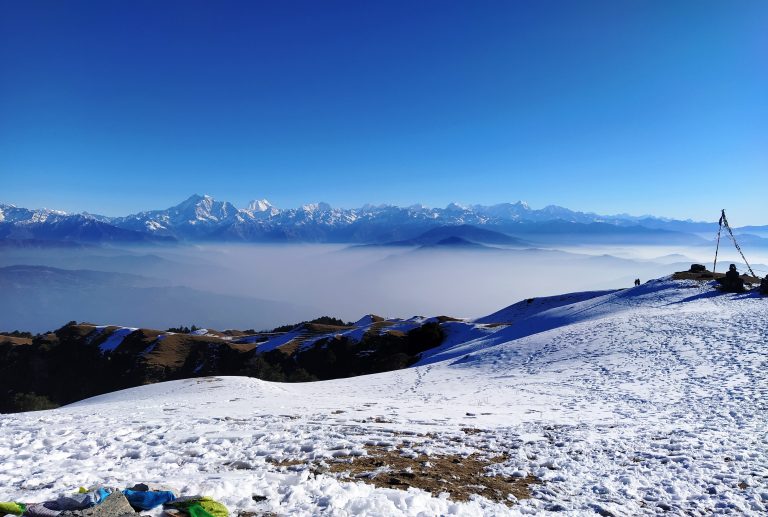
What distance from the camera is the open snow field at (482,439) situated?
26.2ft

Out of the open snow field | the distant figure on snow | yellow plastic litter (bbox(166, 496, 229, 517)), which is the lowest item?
the open snow field

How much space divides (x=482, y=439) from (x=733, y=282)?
162ft

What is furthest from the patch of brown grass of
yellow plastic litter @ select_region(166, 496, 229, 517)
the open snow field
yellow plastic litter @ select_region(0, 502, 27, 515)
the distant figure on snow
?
the distant figure on snow

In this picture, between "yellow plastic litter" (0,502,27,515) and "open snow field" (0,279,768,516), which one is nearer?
"yellow plastic litter" (0,502,27,515)

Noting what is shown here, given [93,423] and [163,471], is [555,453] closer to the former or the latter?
[163,471]

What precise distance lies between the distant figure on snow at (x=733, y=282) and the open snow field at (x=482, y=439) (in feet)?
73.5

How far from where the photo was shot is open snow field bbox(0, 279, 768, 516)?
26.2ft

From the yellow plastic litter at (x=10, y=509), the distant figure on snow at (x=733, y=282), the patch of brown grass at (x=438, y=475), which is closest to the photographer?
the yellow plastic litter at (x=10, y=509)

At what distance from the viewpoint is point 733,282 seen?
1788 inches

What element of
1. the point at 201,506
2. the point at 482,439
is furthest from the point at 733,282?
the point at 201,506

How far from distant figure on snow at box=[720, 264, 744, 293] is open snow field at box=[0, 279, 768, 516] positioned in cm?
2242

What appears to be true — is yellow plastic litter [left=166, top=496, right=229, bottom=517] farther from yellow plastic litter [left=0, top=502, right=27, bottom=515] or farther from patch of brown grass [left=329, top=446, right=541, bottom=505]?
patch of brown grass [left=329, top=446, right=541, bottom=505]

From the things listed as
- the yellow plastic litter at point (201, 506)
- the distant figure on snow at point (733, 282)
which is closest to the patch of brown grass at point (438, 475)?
the yellow plastic litter at point (201, 506)

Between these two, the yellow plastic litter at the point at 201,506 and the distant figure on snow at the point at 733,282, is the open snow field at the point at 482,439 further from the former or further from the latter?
the distant figure on snow at the point at 733,282
